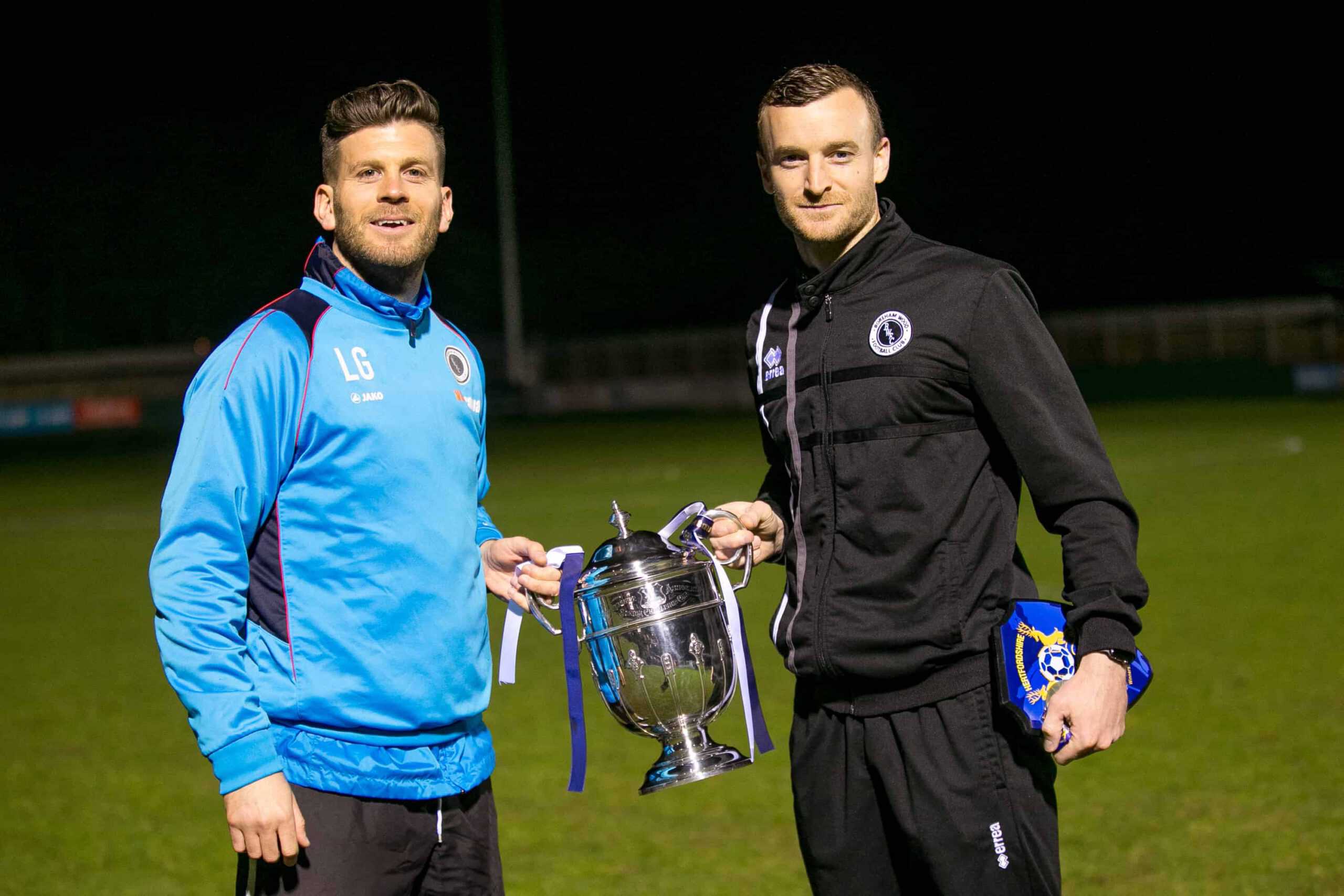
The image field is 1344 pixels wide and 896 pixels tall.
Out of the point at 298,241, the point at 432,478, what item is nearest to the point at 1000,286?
the point at 432,478

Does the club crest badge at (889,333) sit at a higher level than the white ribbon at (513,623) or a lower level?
higher

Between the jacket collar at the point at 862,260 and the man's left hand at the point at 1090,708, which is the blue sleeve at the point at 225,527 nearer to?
the jacket collar at the point at 862,260

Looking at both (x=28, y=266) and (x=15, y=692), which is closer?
(x=15, y=692)

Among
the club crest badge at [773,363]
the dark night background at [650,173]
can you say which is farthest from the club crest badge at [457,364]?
the dark night background at [650,173]

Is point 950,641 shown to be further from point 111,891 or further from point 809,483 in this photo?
point 111,891

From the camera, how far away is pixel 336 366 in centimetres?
269

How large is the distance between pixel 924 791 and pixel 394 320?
1.31m

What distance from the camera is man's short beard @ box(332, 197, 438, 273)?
110 inches

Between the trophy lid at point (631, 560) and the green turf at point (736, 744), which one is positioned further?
the green turf at point (736, 744)

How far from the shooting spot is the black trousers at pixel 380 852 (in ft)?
8.68

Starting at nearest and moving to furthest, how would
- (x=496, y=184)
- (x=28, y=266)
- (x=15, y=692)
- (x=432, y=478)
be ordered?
(x=432, y=478) < (x=15, y=692) < (x=28, y=266) < (x=496, y=184)

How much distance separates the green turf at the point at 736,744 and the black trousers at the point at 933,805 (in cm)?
216

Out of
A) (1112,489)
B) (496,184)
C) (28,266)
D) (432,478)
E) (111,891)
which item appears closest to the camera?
(1112,489)

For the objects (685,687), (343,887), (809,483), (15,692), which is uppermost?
(809,483)
